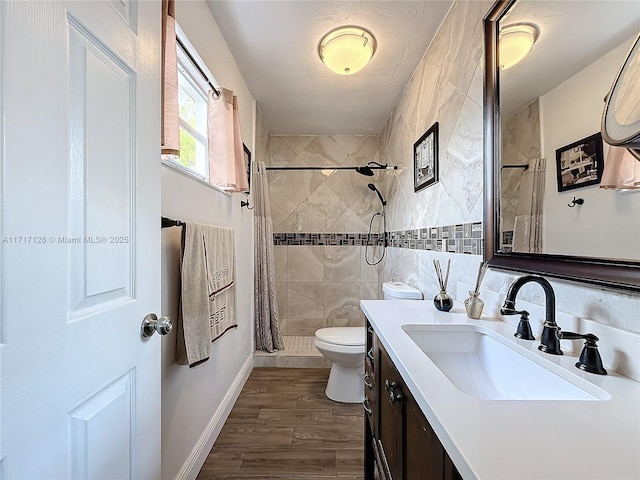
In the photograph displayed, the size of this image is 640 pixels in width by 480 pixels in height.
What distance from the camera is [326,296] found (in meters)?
3.40

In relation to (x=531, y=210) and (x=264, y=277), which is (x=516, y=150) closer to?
(x=531, y=210)

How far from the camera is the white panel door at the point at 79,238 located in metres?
0.49

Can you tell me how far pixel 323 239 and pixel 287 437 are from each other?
198cm

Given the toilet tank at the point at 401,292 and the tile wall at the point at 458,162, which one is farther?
the toilet tank at the point at 401,292

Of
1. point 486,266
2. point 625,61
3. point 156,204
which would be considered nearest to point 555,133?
point 625,61

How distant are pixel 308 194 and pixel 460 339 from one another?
255 cm

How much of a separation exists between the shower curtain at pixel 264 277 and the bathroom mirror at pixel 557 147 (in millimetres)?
1944

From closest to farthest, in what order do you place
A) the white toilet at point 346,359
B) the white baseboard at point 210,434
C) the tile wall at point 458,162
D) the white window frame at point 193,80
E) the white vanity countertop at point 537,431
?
the white vanity countertop at point 537,431, the tile wall at point 458,162, the white window frame at point 193,80, the white baseboard at point 210,434, the white toilet at point 346,359

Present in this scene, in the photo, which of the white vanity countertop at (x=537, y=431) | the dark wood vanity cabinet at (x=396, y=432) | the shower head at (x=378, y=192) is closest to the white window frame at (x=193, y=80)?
the dark wood vanity cabinet at (x=396, y=432)

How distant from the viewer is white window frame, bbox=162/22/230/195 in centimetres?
132

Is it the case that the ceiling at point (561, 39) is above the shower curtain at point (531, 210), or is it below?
above

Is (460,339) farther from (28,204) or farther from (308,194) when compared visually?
(308,194)

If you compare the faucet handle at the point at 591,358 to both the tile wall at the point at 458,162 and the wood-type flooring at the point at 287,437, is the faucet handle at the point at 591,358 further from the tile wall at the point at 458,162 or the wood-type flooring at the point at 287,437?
the wood-type flooring at the point at 287,437

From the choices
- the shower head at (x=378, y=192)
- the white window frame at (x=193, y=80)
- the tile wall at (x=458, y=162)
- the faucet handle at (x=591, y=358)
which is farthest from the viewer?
the shower head at (x=378, y=192)
